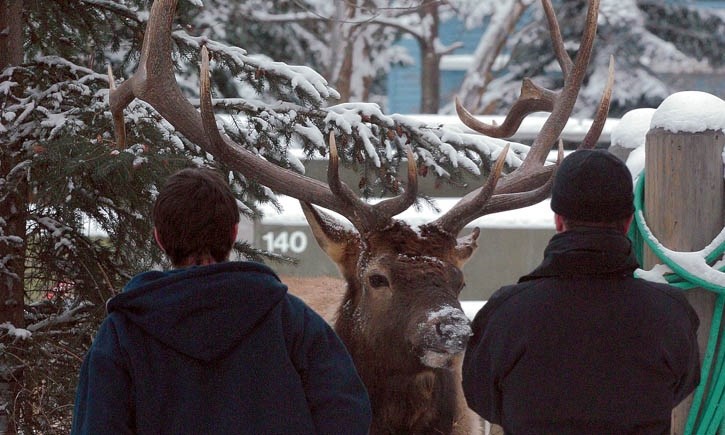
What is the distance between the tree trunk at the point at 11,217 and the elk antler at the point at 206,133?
63 cm

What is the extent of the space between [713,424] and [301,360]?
5.92 ft

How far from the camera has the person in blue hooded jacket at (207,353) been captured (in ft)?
8.56

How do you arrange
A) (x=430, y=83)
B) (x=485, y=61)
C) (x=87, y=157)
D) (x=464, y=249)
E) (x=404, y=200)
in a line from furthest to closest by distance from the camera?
(x=430, y=83) < (x=485, y=61) < (x=464, y=249) < (x=404, y=200) < (x=87, y=157)

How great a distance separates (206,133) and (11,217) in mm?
1060

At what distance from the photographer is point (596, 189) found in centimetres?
279

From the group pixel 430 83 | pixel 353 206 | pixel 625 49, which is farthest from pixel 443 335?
pixel 625 49

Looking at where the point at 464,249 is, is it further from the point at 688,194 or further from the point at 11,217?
the point at 11,217

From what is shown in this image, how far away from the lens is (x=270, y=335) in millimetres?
2699

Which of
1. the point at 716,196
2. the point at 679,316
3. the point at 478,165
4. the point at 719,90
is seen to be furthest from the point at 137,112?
the point at 719,90

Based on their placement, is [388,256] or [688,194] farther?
[388,256]

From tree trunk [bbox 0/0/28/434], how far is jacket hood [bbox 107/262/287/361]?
208 cm

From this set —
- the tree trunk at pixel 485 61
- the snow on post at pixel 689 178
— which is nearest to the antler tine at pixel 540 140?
the snow on post at pixel 689 178

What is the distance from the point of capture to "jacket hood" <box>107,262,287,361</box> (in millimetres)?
2621

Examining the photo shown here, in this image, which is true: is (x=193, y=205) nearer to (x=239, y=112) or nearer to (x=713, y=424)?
(x=713, y=424)
